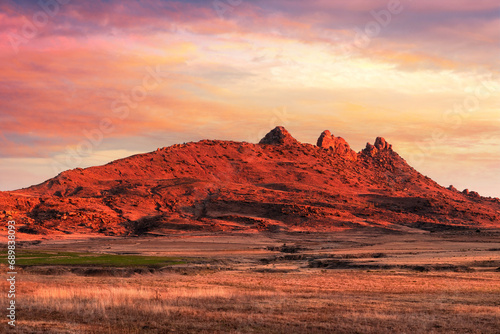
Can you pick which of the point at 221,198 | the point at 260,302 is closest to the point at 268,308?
the point at 260,302

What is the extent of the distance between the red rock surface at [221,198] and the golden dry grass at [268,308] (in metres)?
86.3

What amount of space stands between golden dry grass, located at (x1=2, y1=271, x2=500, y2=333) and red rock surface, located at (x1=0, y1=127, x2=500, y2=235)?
86.3 metres

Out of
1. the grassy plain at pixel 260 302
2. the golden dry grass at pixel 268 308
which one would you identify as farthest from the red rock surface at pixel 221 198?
the golden dry grass at pixel 268 308

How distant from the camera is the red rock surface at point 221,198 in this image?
402 feet

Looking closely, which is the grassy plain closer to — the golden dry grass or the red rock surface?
the golden dry grass

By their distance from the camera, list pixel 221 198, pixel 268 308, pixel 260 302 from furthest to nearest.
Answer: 1. pixel 221 198
2. pixel 260 302
3. pixel 268 308

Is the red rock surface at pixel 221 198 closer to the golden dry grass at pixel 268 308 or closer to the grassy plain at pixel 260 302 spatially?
the grassy plain at pixel 260 302

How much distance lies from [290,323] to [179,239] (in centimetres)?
8648

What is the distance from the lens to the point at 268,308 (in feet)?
78.8

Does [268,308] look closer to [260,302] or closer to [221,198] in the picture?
[260,302]

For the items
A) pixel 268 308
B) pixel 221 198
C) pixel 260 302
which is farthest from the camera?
pixel 221 198

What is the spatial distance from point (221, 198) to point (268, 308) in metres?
119

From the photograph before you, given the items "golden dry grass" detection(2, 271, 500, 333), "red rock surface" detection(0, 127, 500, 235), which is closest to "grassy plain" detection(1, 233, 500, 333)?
"golden dry grass" detection(2, 271, 500, 333)

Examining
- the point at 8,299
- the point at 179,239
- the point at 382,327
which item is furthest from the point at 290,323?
the point at 179,239
